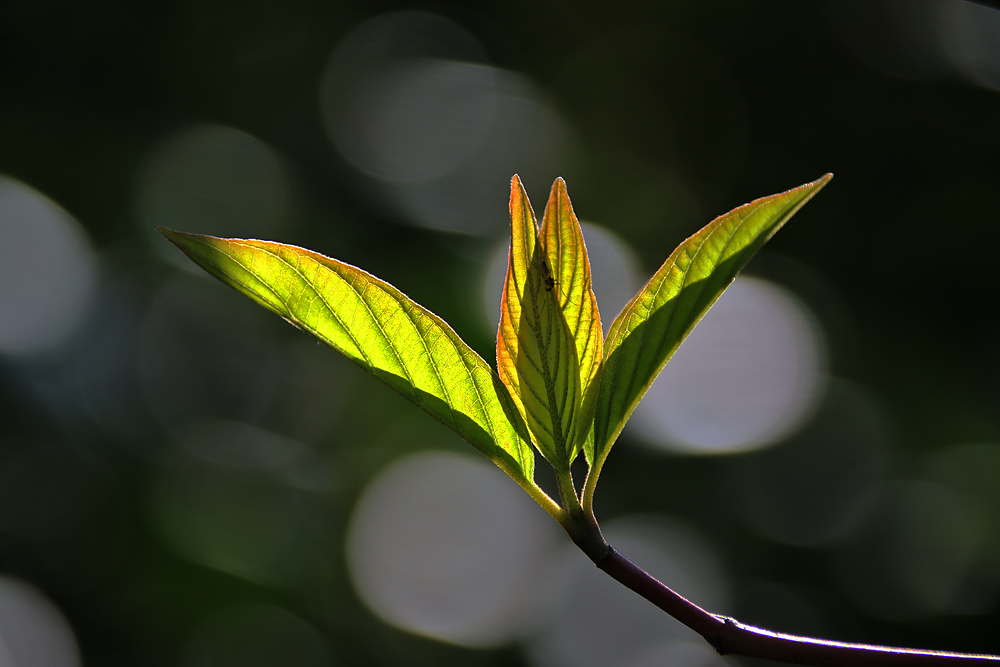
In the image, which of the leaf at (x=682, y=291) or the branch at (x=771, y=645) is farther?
the leaf at (x=682, y=291)

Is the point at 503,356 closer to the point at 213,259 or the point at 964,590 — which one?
the point at 213,259

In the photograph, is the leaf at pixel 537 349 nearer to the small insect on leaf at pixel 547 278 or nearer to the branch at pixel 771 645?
the small insect on leaf at pixel 547 278

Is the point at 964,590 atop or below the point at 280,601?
atop

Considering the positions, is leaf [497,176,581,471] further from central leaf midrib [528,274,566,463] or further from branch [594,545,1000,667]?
branch [594,545,1000,667]

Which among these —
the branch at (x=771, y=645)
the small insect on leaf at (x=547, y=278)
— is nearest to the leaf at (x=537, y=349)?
the small insect on leaf at (x=547, y=278)

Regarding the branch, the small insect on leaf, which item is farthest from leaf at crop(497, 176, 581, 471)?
the branch

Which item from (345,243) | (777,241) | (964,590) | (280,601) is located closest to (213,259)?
(280,601)
